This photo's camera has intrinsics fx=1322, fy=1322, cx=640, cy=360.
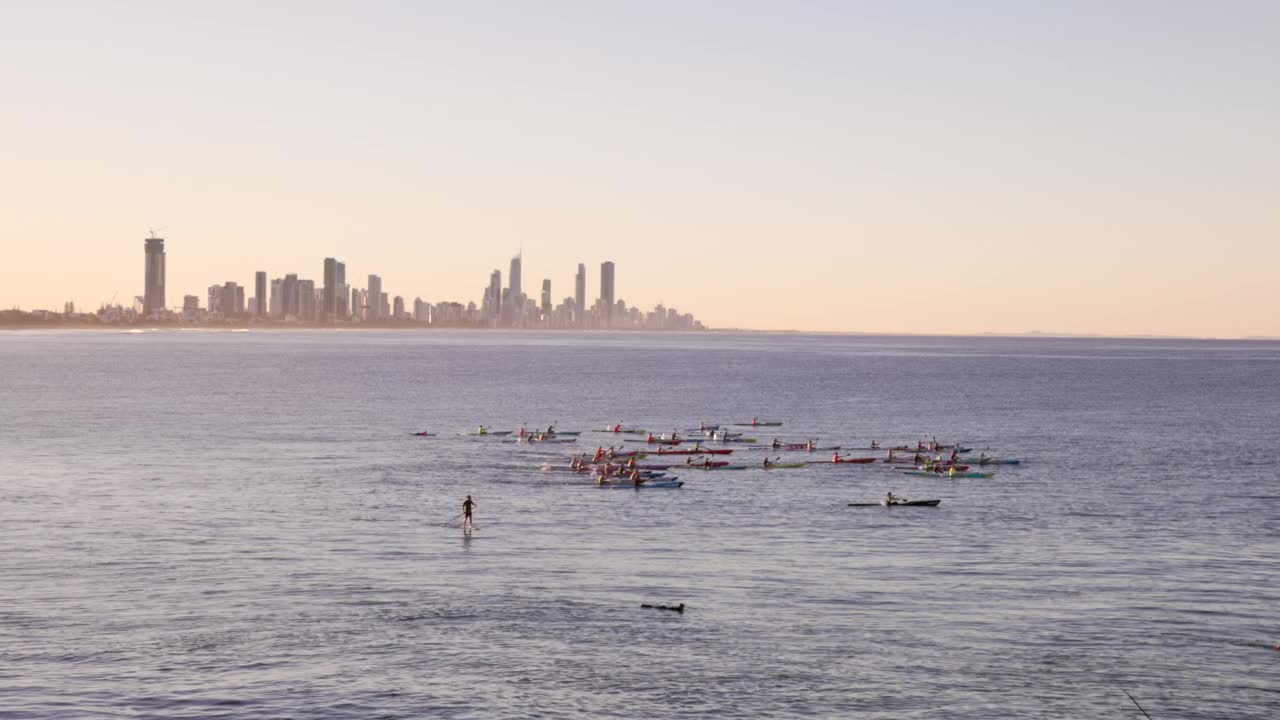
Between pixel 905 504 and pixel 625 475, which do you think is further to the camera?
pixel 625 475

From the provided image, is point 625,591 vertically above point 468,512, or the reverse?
point 468,512

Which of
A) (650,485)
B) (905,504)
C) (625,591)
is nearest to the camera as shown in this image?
(625,591)

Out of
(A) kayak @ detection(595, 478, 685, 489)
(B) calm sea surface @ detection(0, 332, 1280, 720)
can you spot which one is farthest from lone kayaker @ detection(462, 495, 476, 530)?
(A) kayak @ detection(595, 478, 685, 489)

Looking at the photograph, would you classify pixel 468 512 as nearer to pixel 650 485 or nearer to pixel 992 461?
pixel 650 485

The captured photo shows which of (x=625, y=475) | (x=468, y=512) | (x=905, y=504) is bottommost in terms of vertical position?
(x=905, y=504)

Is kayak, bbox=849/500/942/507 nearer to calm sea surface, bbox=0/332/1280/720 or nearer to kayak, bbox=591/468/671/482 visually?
calm sea surface, bbox=0/332/1280/720

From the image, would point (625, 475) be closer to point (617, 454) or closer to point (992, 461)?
point (617, 454)

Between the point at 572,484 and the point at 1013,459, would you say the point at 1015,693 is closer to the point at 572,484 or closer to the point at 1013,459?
the point at 572,484

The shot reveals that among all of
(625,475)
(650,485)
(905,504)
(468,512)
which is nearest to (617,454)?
(625,475)

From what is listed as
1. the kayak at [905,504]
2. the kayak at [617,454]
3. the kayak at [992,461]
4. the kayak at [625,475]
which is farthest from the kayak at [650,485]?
the kayak at [992,461]

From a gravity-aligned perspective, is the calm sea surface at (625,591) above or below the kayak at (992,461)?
below

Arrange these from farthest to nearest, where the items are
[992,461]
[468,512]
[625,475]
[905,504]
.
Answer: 1. [992,461]
2. [625,475]
3. [905,504]
4. [468,512]

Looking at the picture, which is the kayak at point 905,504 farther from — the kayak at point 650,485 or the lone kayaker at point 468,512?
the lone kayaker at point 468,512

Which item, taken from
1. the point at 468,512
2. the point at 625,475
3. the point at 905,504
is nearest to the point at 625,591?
the point at 468,512
